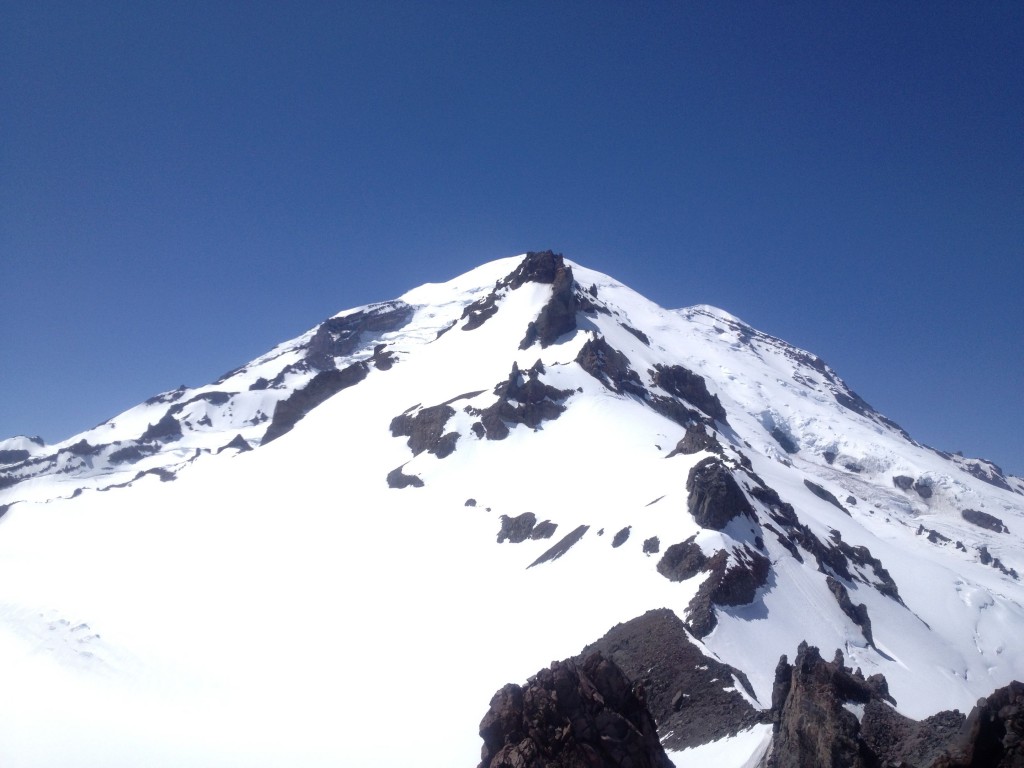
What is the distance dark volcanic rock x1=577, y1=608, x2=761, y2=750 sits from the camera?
27266mm

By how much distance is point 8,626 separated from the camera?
54281mm

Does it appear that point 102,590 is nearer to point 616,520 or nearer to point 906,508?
point 616,520

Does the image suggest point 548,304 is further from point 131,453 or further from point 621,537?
point 131,453

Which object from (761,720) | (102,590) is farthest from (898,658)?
(102,590)

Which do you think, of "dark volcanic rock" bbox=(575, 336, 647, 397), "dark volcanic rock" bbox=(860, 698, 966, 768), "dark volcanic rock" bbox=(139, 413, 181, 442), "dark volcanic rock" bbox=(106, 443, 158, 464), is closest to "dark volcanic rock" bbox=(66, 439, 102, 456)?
"dark volcanic rock" bbox=(106, 443, 158, 464)

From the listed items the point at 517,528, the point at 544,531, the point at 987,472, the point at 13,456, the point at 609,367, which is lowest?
the point at 987,472

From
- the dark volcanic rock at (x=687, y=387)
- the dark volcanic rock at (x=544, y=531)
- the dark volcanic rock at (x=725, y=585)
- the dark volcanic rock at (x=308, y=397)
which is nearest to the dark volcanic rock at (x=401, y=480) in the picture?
the dark volcanic rock at (x=544, y=531)

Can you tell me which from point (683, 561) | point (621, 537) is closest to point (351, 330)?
point (621, 537)

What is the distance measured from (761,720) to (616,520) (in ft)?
91.4

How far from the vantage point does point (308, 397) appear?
370ft

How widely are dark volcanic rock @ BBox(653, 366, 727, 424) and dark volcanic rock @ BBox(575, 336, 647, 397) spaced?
8846 mm

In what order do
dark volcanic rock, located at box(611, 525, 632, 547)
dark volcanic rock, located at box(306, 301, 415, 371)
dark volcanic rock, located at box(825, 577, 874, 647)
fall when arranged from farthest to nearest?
dark volcanic rock, located at box(306, 301, 415, 371), dark volcanic rock, located at box(611, 525, 632, 547), dark volcanic rock, located at box(825, 577, 874, 647)

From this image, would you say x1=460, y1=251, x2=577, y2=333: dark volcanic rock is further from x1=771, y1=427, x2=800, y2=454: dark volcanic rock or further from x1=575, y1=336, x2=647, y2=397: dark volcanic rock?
x1=771, y1=427, x2=800, y2=454: dark volcanic rock

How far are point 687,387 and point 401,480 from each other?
179 feet
